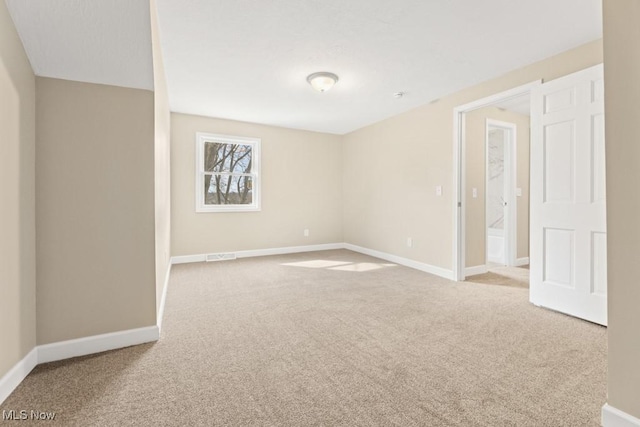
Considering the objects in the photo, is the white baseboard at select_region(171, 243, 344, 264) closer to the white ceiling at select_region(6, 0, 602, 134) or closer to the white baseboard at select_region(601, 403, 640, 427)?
the white ceiling at select_region(6, 0, 602, 134)

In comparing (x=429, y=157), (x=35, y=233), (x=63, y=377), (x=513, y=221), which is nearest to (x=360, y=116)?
(x=429, y=157)

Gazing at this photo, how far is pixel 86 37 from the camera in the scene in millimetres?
1682

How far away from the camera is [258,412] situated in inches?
54.5

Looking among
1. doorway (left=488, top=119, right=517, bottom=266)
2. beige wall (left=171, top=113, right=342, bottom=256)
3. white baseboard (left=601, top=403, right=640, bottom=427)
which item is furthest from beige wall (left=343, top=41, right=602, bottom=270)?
white baseboard (left=601, top=403, right=640, bottom=427)

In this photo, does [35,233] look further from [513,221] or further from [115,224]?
[513,221]

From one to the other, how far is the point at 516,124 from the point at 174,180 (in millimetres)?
5408

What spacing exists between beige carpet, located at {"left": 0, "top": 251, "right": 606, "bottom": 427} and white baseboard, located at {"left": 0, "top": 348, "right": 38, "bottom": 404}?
38 mm

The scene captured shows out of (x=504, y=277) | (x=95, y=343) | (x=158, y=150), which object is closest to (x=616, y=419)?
(x=95, y=343)

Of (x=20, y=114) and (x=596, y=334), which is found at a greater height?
(x=20, y=114)

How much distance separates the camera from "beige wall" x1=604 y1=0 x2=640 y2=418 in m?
1.19

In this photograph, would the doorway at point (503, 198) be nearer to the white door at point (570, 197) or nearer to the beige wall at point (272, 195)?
the white door at point (570, 197)

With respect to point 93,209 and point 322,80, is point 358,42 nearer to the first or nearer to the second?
point 322,80

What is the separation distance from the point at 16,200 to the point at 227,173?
3.71 m

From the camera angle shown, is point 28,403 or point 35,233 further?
point 35,233
